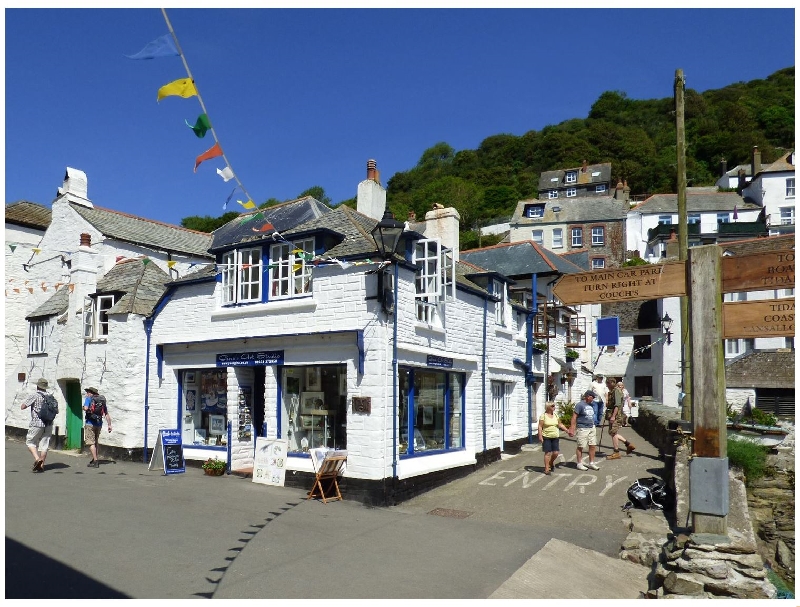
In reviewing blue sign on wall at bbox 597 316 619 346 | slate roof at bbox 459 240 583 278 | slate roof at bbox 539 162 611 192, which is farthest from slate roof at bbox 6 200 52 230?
slate roof at bbox 539 162 611 192

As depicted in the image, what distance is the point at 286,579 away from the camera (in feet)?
22.1

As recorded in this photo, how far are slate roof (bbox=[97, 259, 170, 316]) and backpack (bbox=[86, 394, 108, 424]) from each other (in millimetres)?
2071

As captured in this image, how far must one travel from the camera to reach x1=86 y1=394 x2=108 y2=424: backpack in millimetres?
13602

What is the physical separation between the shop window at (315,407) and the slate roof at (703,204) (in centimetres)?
4787

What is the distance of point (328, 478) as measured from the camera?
1120 centimetres

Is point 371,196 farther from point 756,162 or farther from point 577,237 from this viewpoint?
point 756,162

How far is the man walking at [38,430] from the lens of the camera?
467 inches

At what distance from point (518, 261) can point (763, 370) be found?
478 inches

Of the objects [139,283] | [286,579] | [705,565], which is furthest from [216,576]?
[139,283]

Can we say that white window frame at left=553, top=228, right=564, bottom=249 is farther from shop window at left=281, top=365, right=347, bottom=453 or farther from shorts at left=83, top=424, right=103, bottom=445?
shorts at left=83, top=424, right=103, bottom=445

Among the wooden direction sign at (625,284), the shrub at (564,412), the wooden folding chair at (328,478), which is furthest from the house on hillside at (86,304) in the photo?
the shrub at (564,412)

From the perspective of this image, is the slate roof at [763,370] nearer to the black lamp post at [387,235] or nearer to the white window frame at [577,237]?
the black lamp post at [387,235]

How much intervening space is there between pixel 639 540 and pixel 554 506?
8.17 feet

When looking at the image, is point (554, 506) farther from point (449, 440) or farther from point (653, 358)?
point (653, 358)
